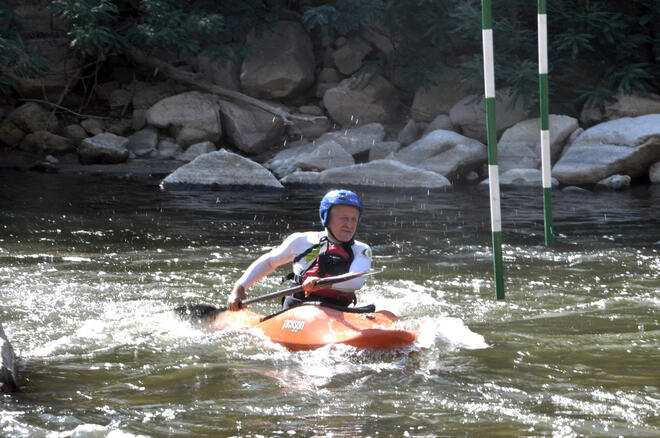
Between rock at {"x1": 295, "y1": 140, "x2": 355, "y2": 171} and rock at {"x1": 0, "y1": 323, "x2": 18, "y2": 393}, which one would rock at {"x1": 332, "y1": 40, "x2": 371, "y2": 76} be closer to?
rock at {"x1": 295, "y1": 140, "x2": 355, "y2": 171}

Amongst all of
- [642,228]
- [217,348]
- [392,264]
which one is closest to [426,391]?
[217,348]

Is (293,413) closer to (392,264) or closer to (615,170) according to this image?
(392,264)

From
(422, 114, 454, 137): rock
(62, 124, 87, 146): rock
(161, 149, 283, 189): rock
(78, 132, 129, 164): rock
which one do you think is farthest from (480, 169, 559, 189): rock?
(62, 124, 87, 146): rock

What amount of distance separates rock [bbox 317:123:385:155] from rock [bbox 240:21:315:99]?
1.63 metres

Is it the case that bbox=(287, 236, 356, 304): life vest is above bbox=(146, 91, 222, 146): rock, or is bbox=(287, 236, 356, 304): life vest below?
below

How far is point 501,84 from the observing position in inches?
642

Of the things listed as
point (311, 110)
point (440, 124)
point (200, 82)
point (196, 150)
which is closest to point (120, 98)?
point (200, 82)

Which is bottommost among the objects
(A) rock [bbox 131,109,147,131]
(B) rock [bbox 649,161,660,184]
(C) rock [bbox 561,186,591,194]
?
(C) rock [bbox 561,186,591,194]

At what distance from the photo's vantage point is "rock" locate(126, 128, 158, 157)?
57.5ft

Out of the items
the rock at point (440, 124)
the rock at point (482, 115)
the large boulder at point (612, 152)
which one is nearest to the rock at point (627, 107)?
the large boulder at point (612, 152)

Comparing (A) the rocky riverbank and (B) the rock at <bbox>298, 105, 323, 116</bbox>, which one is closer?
(A) the rocky riverbank

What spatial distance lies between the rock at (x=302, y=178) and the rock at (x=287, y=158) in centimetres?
54

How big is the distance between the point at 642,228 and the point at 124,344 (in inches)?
259

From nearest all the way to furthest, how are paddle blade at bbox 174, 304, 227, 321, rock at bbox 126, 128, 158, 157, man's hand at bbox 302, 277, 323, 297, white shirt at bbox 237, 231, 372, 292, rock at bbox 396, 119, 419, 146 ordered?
man's hand at bbox 302, 277, 323, 297, white shirt at bbox 237, 231, 372, 292, paddle blade at bbox 174, 304, 227, 321, rock at bbox 396, 119, 419, 146, rock at bbox 126, 128, 158, 157
